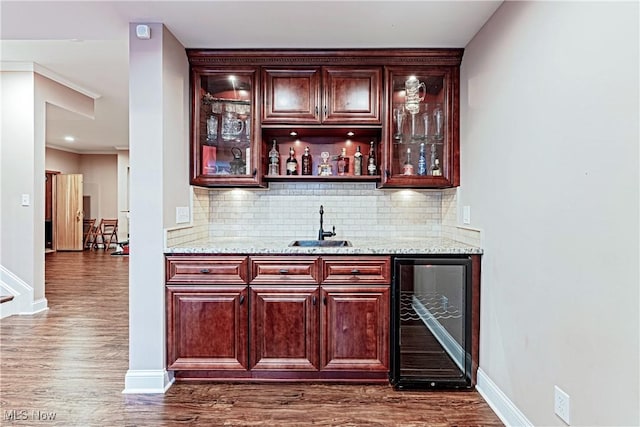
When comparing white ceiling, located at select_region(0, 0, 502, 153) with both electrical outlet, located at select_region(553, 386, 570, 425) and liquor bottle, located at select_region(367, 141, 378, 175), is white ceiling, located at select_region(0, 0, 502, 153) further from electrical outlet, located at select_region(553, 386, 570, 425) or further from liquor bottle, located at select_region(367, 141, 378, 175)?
electrical outlet, located at select_region(553, 386, 570, 425)

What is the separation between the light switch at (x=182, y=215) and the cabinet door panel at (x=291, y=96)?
34.9 inches

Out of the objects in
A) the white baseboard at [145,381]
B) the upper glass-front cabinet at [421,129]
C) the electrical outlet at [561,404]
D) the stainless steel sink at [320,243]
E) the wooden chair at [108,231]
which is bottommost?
the white baseboard at [145,381]

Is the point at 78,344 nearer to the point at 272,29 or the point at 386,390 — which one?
the point at 386,390

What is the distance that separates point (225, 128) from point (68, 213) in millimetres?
8745

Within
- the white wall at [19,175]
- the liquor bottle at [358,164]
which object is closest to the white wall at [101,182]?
the white wall at [19,175]

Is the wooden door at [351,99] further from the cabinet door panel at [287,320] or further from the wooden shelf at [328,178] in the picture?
the cabinet door panel at [287,320]

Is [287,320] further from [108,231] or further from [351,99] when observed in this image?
[108,231]

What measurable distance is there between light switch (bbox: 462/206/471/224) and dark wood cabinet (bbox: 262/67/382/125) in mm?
906

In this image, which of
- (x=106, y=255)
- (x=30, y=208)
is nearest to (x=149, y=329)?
(x=30, y=208)

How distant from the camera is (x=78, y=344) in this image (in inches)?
129

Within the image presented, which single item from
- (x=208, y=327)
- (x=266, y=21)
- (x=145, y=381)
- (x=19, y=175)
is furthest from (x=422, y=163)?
(x=19, y=175)

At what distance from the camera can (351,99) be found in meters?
2.88

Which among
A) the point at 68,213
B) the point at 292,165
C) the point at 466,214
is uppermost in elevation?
the point at 292,165

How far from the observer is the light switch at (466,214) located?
8.93 ft
